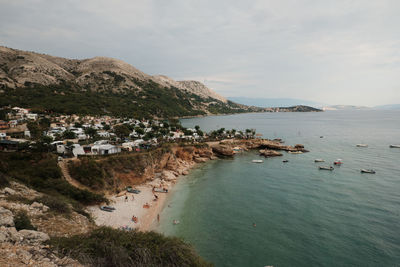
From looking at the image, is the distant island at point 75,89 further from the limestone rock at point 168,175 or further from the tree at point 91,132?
the limestone rock at point 168,175

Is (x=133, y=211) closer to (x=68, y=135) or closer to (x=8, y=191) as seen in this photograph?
(x=8, y=191)

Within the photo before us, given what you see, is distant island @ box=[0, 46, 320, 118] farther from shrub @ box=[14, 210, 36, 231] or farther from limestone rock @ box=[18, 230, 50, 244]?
limestone rock @ box=[18, 230, 50, 244]

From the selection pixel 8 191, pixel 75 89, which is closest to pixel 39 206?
pixel 8 191

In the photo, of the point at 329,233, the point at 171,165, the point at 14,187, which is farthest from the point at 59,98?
the point at 329,233

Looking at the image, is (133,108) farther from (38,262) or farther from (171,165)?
(38,262)

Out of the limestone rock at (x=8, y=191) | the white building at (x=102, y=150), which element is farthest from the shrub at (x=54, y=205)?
the white building at (x=102, y=150)
